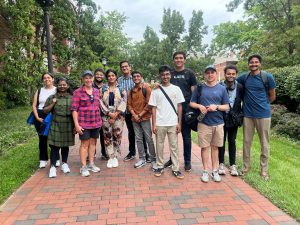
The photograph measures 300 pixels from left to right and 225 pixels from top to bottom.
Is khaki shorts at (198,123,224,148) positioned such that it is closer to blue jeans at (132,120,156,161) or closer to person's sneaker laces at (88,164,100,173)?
blue jeans at (132,120,156,161)

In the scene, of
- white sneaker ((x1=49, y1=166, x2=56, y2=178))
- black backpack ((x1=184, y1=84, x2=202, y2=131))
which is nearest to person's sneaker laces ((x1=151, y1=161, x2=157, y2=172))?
black backpack ((x1=184, y1=84, x2=202, y2=131))

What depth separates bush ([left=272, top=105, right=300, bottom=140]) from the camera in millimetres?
8578

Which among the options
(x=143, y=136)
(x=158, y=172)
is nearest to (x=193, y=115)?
(x=158, y=172)

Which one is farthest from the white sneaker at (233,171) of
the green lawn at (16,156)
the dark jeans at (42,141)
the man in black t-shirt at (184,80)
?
the green lawn at (16,156)

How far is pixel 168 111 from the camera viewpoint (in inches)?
203

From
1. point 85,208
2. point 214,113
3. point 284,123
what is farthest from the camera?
point 284,123

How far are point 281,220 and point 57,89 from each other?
159 inches

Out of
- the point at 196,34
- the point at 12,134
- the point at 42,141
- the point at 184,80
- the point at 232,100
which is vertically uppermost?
the point at 196,34

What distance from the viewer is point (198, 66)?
1703 inches

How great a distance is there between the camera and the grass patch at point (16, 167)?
4.73m

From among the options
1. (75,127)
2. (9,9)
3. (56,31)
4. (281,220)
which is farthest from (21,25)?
(281,220)

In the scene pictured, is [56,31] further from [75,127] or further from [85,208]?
[85,208]

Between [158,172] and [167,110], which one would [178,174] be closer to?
[158,172]

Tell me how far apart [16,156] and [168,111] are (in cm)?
354
